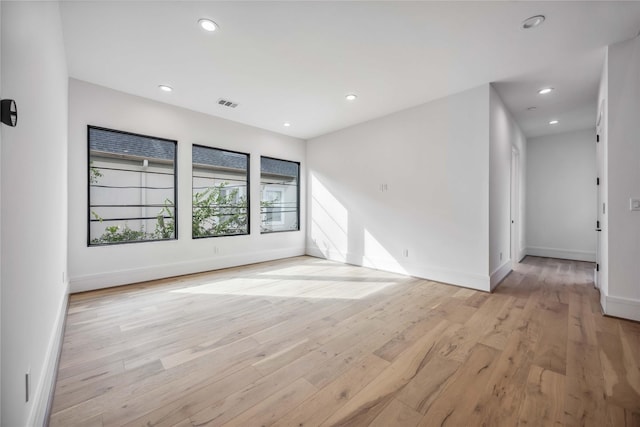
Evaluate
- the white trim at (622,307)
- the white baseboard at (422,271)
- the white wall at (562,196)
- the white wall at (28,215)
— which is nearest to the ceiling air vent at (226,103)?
the white wall at (28,215)

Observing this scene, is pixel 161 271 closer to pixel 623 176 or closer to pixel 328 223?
pixel 328 223

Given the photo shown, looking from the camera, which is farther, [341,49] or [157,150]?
[157,150]

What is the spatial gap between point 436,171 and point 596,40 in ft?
6.68

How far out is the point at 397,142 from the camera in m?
4.55

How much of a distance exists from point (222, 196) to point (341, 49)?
3645mm

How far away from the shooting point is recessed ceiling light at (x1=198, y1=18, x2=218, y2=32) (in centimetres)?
237

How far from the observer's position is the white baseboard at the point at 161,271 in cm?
352

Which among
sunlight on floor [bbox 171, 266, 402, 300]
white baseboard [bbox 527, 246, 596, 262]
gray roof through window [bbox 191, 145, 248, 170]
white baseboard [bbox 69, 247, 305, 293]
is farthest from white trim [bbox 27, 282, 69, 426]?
white baseboard [bbox 527, 246, 596, 262]

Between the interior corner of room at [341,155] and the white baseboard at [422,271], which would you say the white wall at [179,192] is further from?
the white baseboard at [422,271]

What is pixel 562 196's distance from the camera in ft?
19.1

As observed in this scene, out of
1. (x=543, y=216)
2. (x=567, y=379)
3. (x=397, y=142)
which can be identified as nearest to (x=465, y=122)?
(x=397, y=142)

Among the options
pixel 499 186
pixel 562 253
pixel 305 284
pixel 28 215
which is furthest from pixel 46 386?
pixel 562 253

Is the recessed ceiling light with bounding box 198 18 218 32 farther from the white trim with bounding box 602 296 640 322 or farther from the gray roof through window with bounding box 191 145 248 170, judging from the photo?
the white trim with bounding box 602 296 640 322

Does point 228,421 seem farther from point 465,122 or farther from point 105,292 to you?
point 465,122
